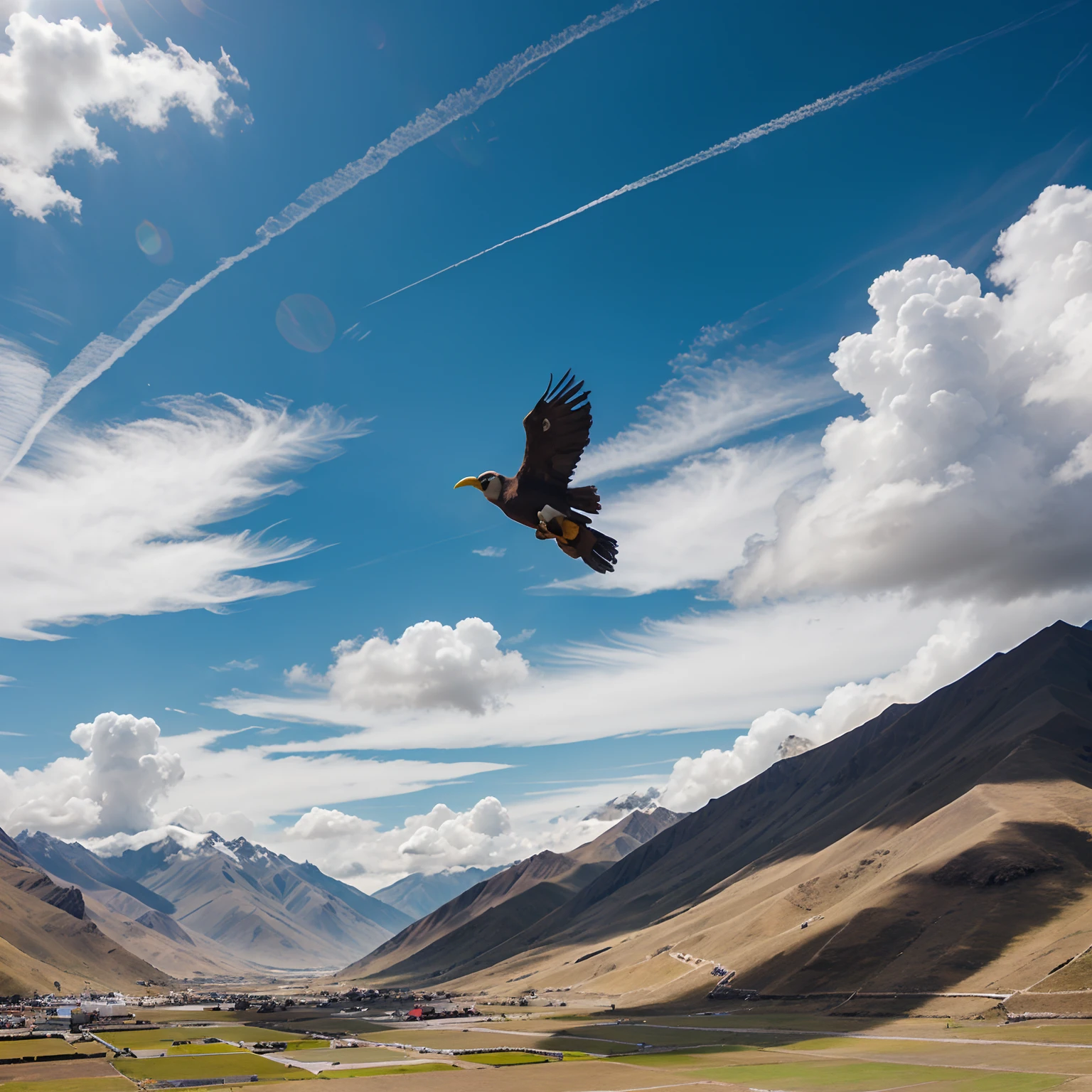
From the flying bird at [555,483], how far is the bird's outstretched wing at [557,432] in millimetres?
14

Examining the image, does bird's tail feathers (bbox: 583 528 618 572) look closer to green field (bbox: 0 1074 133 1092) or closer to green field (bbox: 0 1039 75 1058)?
green field (bbox: 0 1074 133 1092)

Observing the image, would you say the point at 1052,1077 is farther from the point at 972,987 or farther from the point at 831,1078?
the point at 972,987

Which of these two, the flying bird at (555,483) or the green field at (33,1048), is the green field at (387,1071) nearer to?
the green field at (33,1048)

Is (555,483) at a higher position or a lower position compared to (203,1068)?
higher

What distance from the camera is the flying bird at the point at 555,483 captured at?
16.0m

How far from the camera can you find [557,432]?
1631 cm

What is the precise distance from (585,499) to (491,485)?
183 cm

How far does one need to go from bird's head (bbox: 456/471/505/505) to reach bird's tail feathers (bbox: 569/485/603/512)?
4.51 ft

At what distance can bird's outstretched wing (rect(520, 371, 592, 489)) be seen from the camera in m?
→ 16.2

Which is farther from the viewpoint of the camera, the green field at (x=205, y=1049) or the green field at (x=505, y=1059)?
the green field at (x=205, y=1049)

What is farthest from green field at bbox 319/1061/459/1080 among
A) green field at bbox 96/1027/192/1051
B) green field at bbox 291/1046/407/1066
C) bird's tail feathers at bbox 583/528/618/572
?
bird's tail feathers at bbox 583/528/618/572

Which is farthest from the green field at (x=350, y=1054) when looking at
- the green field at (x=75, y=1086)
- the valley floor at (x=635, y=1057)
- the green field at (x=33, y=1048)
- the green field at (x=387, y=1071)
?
the green field at (x=33, y=1048)

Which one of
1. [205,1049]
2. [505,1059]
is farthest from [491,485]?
[205,1049]

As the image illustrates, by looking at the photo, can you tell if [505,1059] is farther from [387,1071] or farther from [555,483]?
[555,483]
